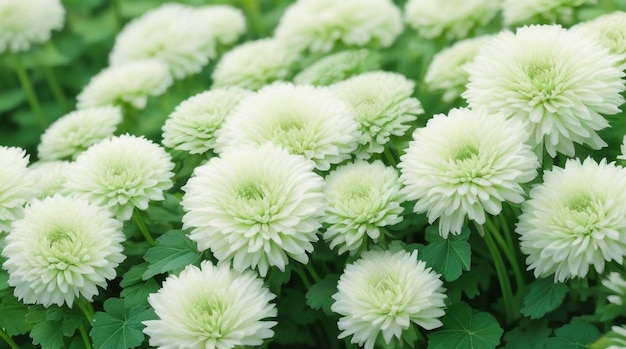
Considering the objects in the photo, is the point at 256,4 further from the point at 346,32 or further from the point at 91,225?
the point at 91,225

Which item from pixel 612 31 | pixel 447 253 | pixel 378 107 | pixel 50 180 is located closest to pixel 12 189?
pixel 50 180

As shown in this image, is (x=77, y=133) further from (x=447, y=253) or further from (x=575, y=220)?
(x=575, y=220)

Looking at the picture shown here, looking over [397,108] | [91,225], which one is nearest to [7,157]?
[91,225]

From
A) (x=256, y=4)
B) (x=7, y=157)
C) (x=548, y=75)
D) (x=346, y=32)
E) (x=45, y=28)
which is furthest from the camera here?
(x=256, y=4)

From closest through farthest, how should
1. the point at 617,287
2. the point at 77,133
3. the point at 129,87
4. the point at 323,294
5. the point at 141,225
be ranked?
the point at 617,287, the point at 323,294, the point at 141,225, the point at 77,133, the point at 129,87

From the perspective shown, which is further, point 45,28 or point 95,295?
point 45,28

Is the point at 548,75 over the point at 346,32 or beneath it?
over

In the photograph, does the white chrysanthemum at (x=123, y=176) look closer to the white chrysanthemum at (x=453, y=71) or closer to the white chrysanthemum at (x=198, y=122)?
the white chrysanthemum at (x=198, y=122)

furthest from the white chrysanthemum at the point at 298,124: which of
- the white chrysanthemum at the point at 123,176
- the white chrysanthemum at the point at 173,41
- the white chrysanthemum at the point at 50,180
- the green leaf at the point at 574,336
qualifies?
the white chrysanthemum at the point at 173,41
